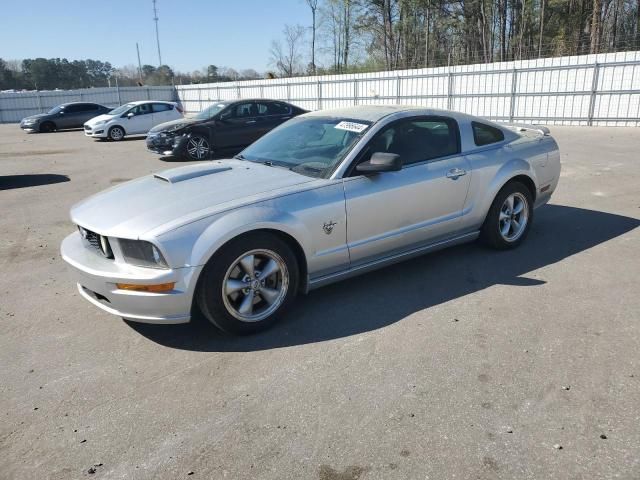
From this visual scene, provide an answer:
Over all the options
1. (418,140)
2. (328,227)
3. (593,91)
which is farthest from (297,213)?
(593,91)

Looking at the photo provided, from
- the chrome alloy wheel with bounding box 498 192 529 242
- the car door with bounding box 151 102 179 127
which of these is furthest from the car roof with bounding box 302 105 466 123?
the car door with bounding box 151 102 179 127

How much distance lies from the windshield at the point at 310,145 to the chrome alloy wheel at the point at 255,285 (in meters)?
0.85

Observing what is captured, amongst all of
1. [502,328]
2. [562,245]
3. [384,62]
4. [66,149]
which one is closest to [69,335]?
[502,328]

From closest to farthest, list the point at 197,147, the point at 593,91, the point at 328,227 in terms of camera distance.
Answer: the point at 328,227 → the point at 197,147 → the point at 593,91

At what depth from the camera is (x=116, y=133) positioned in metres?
19.6

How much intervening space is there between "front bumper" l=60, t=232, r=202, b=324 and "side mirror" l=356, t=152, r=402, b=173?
61.3 inches

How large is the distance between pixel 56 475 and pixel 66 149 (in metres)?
16.8

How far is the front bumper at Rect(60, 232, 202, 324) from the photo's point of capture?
3371mm

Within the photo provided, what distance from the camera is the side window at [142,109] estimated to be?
65.1 ft

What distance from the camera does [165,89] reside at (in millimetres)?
36688

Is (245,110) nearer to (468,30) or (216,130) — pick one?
(216,130)

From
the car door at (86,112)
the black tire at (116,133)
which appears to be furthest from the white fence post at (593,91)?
the car door at (86,112)

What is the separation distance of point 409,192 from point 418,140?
0.60m

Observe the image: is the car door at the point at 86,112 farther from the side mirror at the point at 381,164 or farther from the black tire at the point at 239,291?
the black tire at the point at 239,291
